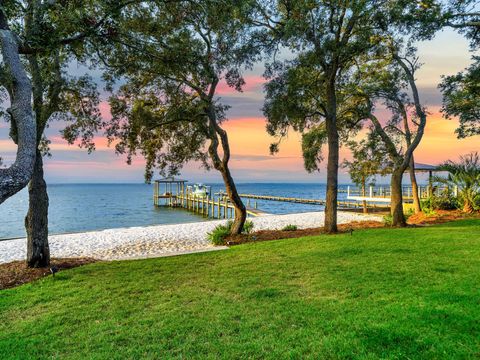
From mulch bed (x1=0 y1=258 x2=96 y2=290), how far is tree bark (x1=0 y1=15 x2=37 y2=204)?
12.6 feet

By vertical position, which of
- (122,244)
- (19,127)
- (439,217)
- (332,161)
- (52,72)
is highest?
(52,72)

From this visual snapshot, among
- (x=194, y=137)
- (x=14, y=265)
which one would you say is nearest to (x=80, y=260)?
(x=14, y=265)

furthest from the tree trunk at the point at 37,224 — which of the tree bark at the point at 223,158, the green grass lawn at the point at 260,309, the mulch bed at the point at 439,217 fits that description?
the mulch bed at the point at 439,217

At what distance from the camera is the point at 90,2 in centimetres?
661

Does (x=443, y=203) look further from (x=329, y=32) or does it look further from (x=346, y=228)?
(x=329, y=32)

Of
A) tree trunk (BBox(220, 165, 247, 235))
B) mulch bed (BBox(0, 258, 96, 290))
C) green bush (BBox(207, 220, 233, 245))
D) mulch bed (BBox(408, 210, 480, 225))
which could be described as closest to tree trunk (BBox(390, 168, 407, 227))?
mulch bed (BBox(408, 210, 480, 225))

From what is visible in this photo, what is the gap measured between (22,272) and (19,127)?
5024 mm

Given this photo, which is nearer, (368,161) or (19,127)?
(19,127)

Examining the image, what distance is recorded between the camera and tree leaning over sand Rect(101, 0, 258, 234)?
7.97 meters

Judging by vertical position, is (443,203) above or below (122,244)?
above

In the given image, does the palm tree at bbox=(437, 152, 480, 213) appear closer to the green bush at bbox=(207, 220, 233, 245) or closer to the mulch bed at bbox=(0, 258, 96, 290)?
the green bush at bbox=(207, 220, 233, 245)

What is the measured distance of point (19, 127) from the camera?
12.7ft

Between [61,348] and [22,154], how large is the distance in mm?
2177

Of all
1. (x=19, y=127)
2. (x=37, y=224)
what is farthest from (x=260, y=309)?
(x=37, y=224)
